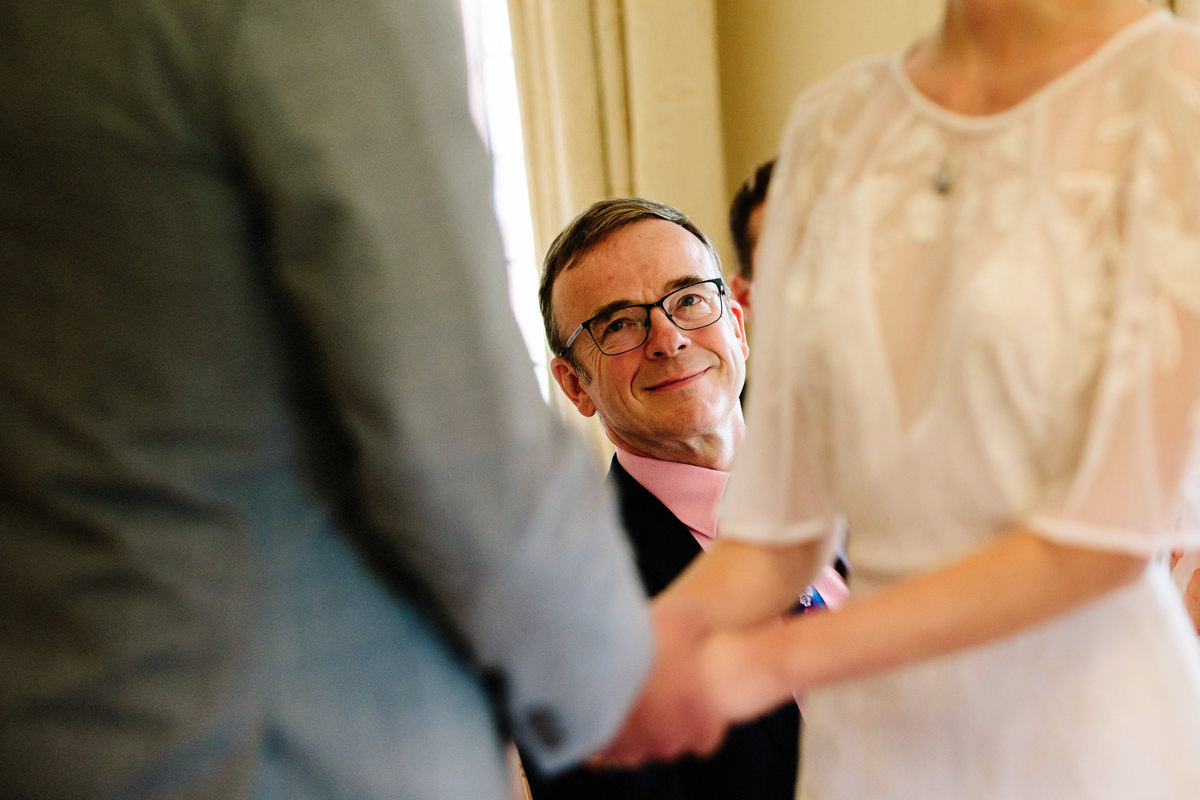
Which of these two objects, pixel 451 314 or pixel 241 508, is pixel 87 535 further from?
pixel 451 314

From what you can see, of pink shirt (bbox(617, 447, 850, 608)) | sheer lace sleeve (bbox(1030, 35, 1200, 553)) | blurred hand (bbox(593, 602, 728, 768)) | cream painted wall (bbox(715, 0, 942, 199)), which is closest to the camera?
sheer lace sleeve (bbox(1030, 35, 1200, 553))

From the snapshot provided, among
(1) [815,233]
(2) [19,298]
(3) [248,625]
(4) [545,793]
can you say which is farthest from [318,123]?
(4) [545,793]

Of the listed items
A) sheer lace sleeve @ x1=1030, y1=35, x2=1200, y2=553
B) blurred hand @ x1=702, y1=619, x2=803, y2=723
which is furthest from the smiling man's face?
sheer lace sleeve @ x1=1030, y1=35, x2=1200, y2=553

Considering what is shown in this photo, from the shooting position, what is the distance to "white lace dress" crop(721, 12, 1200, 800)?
77 centimetres

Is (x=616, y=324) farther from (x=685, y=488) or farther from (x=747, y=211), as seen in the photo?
(x=747, y=211)

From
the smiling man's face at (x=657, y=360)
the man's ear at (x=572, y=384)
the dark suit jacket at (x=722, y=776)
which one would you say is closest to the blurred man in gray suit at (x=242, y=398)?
the dark suit jacket at (x=722, y=776)

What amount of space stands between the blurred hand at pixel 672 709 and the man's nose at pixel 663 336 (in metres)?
0.87

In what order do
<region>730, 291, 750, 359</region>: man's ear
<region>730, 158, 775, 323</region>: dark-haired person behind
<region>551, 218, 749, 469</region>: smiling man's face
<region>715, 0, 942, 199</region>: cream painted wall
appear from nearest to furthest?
<region>551, 218, 749, 469</region>: smiling man's face < <region>730, 291, 750, 359</region>: man's ear < <region>730, 158, 775, 323</region>: dark-haired person behind < <region>715, 0, 942, 199</region>: cream painted wall

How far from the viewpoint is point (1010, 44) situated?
2.80ft

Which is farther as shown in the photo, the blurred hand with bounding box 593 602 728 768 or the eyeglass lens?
the eyeglass lens

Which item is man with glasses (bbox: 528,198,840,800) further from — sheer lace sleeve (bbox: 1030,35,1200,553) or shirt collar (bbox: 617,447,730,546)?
sheer lace sleeve (bbox: 1030,35,1200,553)

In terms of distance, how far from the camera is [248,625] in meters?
0.66

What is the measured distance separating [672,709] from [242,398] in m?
0.44

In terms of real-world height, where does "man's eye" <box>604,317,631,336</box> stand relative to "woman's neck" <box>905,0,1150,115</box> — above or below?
below
